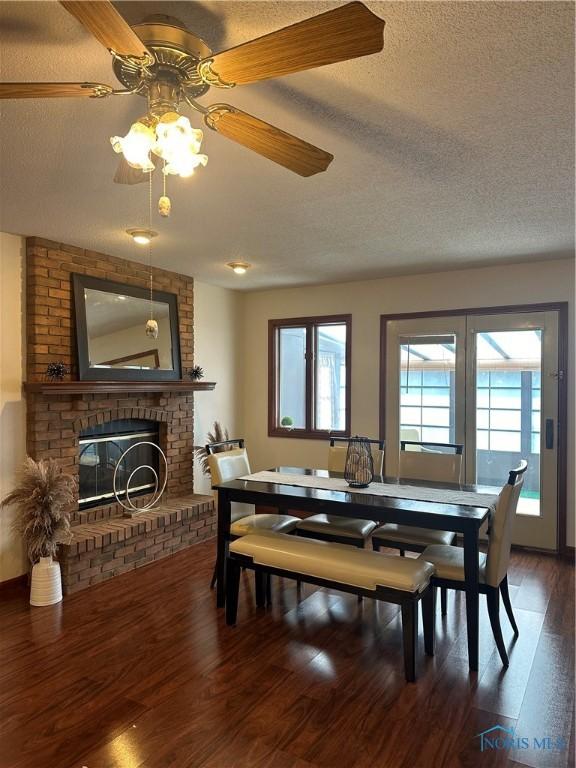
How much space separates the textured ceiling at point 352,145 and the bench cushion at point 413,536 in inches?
83.6

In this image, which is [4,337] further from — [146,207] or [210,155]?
[210,155]

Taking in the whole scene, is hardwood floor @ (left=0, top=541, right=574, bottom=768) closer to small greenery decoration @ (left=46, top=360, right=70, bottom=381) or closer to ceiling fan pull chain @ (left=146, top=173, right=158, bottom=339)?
small greenery decoration @ (left=46, top=360, right=70, bottom=381)

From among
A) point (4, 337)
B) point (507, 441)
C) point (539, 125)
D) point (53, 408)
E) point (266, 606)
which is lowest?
point (266, 606)

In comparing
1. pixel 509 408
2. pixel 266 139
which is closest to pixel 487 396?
pixel 509 408

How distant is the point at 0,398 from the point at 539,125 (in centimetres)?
369

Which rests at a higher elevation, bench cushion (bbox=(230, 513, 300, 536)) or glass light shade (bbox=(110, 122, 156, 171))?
glass light shade (bbox=(110, 122, 156, 171))

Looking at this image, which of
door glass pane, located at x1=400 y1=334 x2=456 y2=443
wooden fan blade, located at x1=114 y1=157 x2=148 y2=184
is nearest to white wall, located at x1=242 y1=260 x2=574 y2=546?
door glass pane, located at x1=400 y1=334 x2=456 y2=443

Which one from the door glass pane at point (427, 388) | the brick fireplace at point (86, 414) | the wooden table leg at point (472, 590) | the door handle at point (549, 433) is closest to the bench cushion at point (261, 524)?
the brick fireplace at point (86, 414)

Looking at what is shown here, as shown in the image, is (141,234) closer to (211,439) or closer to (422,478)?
(211,439)

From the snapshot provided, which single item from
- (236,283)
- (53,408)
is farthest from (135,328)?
(236,283)

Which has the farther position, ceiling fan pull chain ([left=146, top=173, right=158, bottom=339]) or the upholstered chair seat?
the upholstered chair seat

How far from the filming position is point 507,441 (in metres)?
4.72

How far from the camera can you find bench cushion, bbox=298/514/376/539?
11.8 ft

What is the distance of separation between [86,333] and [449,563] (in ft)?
10.4
